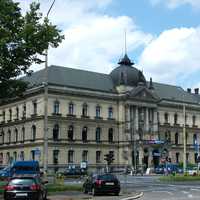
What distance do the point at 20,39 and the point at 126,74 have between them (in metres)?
77.2

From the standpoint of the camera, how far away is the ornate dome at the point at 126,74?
4198 inches

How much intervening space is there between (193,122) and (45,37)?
93205mm

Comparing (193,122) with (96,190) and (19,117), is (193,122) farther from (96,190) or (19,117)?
(96,190)

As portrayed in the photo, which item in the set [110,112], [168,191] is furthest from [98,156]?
[168,191]

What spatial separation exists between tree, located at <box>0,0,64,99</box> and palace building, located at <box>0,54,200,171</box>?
199ft

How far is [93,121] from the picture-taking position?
4008 inches

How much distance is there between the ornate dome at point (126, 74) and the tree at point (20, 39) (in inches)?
2905

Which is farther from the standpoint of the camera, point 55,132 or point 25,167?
point 55,132

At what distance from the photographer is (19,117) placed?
336 ft

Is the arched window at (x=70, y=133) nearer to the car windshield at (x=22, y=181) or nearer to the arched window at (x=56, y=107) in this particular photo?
the arched window at (x=56, y=107)

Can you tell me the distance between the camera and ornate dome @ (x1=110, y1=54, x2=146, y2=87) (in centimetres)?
10662

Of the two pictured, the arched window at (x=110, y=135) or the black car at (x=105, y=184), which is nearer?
the black car at (x=105, y=184)

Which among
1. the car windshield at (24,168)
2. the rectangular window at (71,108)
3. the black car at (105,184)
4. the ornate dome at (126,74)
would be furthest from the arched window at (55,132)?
the black car at (105,184)

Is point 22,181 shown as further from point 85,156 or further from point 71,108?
point 85,156
